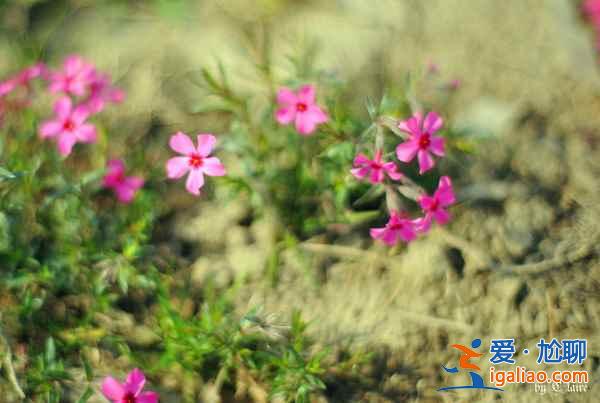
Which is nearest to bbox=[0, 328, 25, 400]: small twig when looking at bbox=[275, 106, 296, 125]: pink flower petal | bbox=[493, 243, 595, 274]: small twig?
bbox=[275, 106, 296, 125]: pink flower petal

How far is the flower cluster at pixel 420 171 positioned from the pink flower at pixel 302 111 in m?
0.21

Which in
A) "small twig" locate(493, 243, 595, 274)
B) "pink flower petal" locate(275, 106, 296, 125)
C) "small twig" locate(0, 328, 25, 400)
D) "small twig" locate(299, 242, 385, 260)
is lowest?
"small twig" locate(0, 328, 25, 400)

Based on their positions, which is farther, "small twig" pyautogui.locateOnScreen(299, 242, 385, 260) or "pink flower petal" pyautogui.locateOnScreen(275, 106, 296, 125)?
"small twig" pyautogui.locateOnScreen(299, 242, 385, 260)

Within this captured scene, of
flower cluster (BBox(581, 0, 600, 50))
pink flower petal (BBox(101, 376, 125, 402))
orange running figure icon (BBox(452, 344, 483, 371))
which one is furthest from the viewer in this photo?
flower cluster (BBox(581, 0, 600, 50))

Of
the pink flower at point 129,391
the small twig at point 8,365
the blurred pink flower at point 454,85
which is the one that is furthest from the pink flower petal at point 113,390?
the blurred pink flower at point 454,85

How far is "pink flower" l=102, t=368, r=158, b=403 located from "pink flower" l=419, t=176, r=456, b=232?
86 centimetres

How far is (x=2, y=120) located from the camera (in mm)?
2385

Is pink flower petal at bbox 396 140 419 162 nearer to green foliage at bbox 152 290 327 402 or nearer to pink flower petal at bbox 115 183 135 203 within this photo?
green foliage at bbox 152 290 327 402

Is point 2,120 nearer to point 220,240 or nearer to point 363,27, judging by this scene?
point 220,240

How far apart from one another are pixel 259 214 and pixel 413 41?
1.01 meters

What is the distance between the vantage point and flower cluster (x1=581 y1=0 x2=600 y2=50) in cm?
273

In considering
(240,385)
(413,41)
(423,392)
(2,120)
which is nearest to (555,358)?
(423,392)

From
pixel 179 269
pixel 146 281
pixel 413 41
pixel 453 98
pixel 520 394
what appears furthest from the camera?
pixel 413 41

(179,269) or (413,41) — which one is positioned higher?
(413,41)
